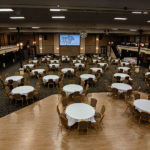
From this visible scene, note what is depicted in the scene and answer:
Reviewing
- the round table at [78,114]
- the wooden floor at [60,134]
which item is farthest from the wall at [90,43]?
the round table at [78,114]

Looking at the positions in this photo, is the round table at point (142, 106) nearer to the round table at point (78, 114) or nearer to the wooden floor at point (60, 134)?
the wooden floor at point (60, 134)

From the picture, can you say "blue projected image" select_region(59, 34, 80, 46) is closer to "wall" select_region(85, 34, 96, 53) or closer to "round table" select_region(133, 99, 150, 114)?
"wall" select_region(85, 34, 96, 53)

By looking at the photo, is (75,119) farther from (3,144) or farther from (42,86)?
(42,86)

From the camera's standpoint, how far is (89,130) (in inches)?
216

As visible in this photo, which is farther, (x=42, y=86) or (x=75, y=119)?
(x=42, y=86)

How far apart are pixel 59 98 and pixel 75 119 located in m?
3.28

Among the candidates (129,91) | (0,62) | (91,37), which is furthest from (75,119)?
(91,37)

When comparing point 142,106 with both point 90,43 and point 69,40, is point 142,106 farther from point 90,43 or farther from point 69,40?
point 90,43

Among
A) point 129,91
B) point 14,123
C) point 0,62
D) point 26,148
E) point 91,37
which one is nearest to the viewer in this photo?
point 26,148

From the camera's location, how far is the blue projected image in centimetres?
2433

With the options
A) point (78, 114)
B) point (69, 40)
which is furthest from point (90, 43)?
point (78, 114)

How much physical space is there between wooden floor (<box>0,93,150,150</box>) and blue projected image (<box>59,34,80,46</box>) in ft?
63.2

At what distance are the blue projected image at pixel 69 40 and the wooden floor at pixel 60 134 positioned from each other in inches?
758

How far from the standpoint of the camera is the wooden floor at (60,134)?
185 inches
